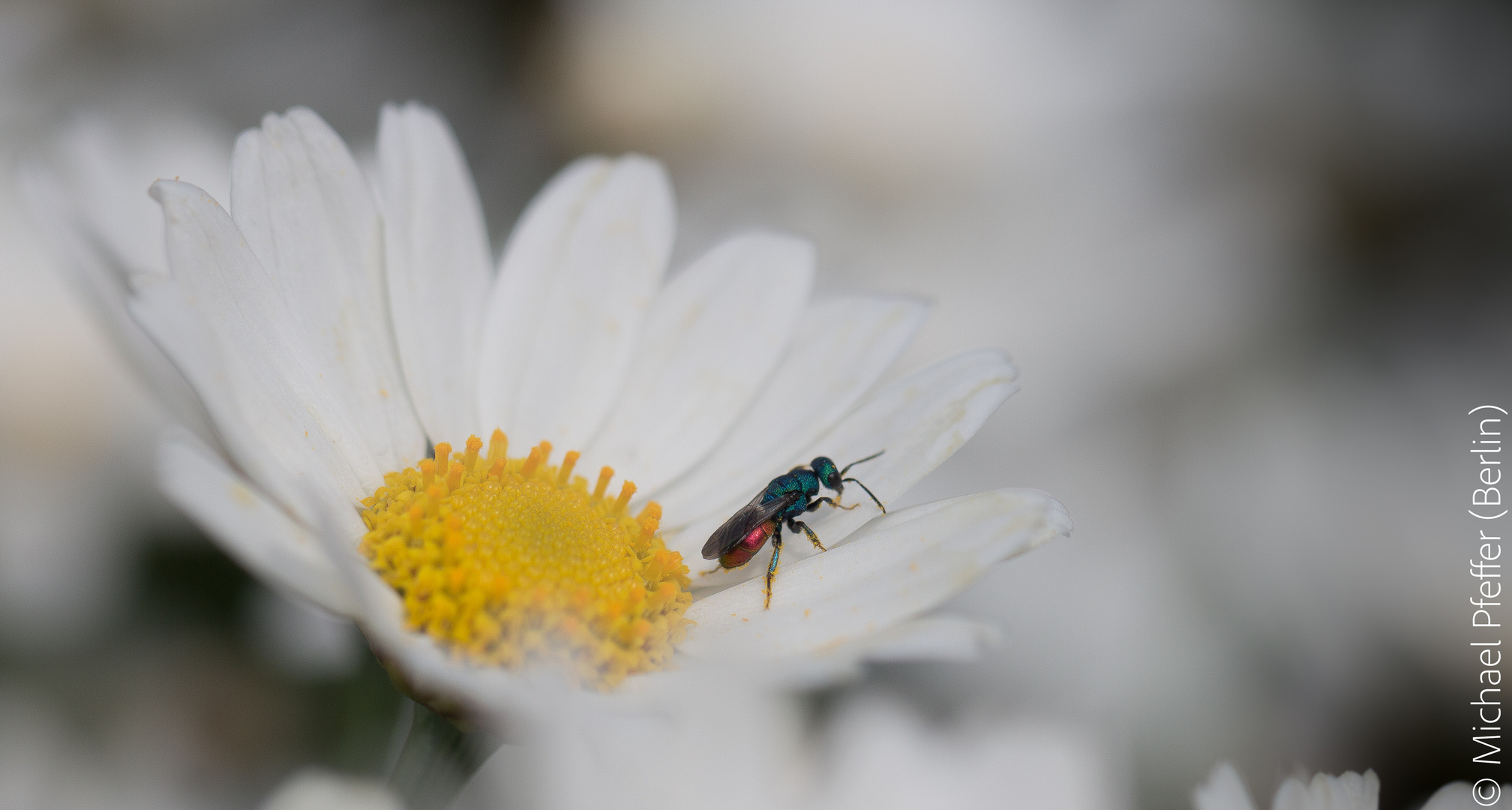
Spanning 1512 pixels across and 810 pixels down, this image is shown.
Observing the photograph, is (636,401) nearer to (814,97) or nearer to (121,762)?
(121,762)

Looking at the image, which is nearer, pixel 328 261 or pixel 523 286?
pixel 328 261

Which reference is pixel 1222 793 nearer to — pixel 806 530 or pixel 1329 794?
pixel 1329 794

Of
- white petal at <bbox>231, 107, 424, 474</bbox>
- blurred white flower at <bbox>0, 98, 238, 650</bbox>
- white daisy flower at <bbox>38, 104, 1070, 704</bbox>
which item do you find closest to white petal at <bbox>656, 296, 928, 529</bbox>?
white daisy flower at <bbox>38, 104, 1070, 704</bbox>

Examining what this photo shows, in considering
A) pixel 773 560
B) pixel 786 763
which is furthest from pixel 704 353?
pixel 786 763

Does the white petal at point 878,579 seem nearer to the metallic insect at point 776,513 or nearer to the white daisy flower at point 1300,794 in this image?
the metallic insect at point 776,513

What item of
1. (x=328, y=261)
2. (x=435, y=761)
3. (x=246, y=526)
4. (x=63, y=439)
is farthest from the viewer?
(x=63, y=439)

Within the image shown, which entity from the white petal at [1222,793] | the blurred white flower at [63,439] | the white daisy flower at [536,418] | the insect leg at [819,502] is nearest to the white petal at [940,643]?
the white daisy flower at [536,418]
